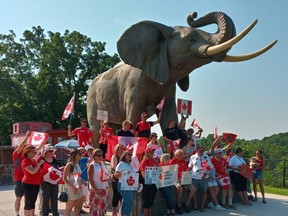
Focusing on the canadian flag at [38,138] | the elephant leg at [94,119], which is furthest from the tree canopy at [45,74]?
the canadian flag at [38,138]

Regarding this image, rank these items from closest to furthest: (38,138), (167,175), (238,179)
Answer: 1. (38,138)
2. (167,175)
3. (238,179)

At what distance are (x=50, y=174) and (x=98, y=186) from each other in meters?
1.12

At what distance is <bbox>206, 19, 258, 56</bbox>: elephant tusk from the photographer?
8875 mm

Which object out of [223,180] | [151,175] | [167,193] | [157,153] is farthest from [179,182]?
[223,180]

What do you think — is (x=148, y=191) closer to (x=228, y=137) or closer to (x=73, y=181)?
(x=73, y=181)

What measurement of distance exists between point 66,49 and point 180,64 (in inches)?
996

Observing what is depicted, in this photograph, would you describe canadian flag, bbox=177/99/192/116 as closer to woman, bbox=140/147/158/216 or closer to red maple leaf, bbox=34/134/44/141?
woman, bbox=140/147/158/216

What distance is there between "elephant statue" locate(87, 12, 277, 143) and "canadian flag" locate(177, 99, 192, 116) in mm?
169

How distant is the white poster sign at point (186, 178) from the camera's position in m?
9.62

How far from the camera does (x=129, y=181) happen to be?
26.0ft

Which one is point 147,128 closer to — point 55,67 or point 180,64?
point 180,64

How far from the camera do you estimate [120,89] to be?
11.9 m

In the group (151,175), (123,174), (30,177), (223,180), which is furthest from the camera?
(223,180)

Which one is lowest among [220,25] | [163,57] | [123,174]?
[123,174]
